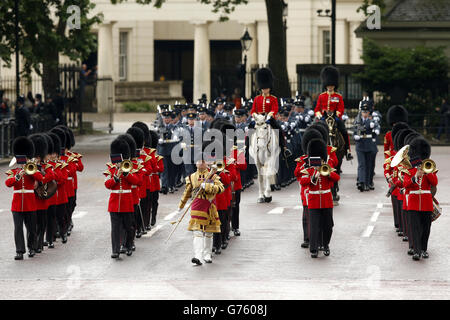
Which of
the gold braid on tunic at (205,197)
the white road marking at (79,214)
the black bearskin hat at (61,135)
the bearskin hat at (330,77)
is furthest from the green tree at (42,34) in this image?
the gold braid on tunic at (205,197)

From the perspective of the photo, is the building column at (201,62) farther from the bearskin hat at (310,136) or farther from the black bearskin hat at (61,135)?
the bearskin hat at (310,136)

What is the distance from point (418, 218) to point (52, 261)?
4.77 m

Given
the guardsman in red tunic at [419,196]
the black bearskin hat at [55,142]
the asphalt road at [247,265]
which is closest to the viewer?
the asphalt road at [247,265]

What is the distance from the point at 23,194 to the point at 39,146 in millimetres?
813

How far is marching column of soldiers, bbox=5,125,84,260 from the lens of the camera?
51.1ft

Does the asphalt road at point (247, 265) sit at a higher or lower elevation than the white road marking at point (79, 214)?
lower

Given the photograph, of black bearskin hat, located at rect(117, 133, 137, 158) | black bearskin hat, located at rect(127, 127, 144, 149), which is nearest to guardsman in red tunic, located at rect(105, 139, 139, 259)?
Result: black bearskin hat, located at rect(117, 133, 137, 158)

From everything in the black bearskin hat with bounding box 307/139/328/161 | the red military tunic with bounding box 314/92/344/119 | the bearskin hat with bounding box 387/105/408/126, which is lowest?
the black bearskin hat with bounding box 307/139/328/161

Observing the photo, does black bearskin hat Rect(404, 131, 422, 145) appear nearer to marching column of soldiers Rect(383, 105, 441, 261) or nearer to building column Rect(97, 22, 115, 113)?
marching column of soldiers Rect(383, 105, 441, 261)

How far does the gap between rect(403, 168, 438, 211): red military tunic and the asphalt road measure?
0.72 m

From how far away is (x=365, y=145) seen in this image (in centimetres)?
2347

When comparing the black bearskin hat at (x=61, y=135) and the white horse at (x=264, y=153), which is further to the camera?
the white horse at (x=264, y=153)

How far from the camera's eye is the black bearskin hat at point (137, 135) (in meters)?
17.7

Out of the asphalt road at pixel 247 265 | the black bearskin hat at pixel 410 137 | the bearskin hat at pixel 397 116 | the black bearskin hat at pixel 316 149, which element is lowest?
the asphalt road at pixel 247 265
